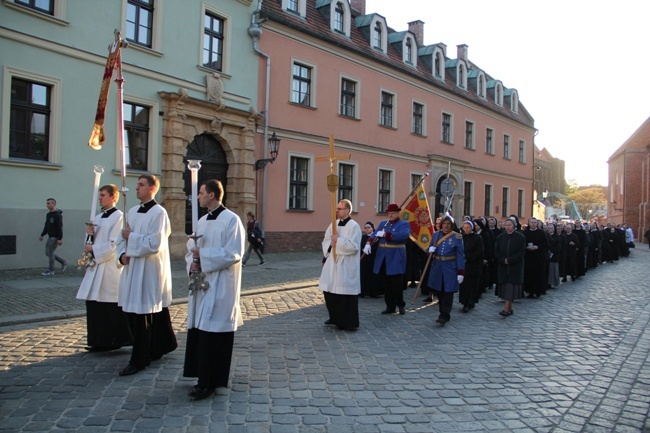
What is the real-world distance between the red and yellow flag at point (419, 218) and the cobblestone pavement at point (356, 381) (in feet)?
11.3

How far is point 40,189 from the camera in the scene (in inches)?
536

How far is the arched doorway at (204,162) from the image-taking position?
17.6m

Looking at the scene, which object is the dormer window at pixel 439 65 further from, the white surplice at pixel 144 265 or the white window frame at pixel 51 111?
the white surplice at pixel 144 265

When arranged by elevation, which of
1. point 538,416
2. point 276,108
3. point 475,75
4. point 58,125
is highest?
point 475,75

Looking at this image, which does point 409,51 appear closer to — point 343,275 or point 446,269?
point 446,269

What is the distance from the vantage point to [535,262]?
12.5 meters

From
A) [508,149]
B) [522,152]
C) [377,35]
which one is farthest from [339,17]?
[522,152]

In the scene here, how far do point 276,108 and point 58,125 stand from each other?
8504mm

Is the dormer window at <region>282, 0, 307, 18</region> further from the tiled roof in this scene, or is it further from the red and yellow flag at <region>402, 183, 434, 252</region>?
the red and yellow flag at <region>402, 183, 434, 252</region>

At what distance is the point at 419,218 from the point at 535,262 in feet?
9.36

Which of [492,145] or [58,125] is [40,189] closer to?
[58,125]

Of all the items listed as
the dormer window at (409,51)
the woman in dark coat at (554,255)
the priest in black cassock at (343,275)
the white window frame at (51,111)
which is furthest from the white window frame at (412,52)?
the priest in black cassock at (343,275)

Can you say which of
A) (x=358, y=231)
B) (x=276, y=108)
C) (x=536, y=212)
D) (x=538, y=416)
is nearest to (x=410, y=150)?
(x=276, y=108)

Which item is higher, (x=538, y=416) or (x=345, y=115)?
(x=345, y=115)
